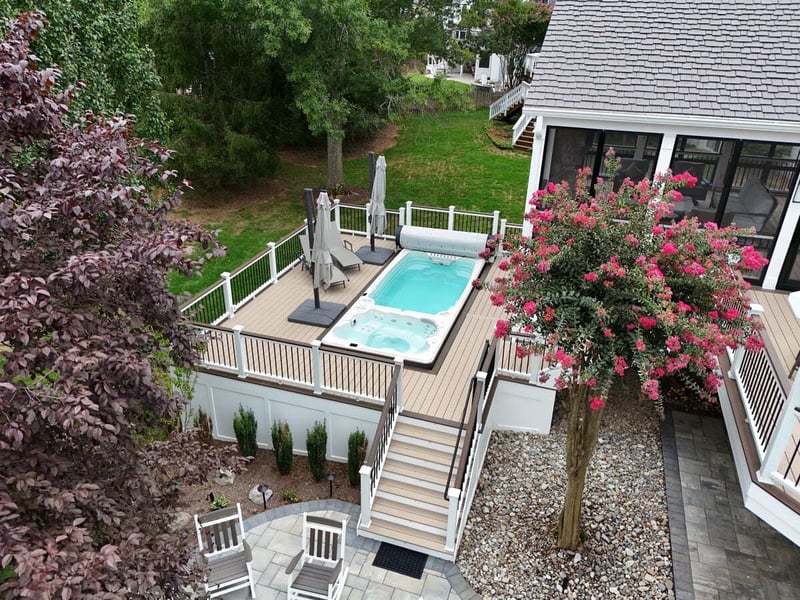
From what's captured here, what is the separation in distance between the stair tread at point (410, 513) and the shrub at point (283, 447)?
188 cm

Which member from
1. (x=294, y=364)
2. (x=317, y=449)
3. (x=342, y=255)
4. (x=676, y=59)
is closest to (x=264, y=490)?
(x=317, y=449)

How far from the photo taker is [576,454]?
319 inches

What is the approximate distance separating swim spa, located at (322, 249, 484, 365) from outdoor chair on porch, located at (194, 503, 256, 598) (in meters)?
4.21

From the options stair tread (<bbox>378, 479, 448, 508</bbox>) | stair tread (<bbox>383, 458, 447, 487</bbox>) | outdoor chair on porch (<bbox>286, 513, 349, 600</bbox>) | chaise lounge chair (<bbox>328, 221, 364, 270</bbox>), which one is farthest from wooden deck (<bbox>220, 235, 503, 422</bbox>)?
outdoor chair on porch (<bbox>286, 513, 349, 600</bbox>)

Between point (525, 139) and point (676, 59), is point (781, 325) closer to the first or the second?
point (676, 59)

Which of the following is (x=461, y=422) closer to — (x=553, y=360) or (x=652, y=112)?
(x=553, y=360)

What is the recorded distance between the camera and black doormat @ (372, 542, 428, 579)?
28.2 feet

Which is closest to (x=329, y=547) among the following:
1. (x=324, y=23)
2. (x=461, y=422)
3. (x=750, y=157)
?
(x=461, y=422)

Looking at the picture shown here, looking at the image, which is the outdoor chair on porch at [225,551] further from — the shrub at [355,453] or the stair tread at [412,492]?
the stair tread at [412,492]

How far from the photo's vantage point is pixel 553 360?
261 inches

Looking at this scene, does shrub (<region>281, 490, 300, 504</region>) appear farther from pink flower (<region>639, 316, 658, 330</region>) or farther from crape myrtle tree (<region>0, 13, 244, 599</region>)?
pink flower (<region>639, 316, 658, 330</region>)

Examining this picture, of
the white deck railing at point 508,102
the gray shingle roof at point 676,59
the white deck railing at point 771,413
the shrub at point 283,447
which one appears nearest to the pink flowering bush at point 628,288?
the white deck railing at point 771,413

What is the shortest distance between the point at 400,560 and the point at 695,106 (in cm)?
996

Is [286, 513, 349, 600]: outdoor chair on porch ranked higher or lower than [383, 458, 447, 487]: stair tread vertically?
lower
